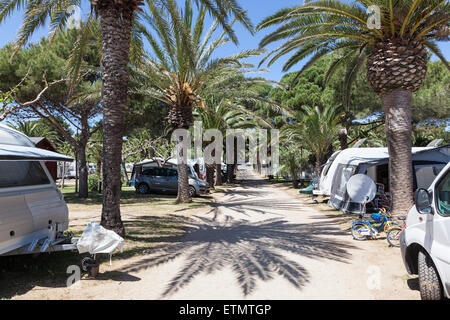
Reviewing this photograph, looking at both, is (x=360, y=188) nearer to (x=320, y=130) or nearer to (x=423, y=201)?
(x=423, y=201)

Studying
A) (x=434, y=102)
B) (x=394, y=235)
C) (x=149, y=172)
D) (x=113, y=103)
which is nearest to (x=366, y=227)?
(x=394, y=235)

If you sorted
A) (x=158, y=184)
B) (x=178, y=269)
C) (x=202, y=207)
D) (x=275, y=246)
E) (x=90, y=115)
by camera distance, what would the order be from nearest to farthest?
(x=178, y=269) → (x=275, y=246) → (x=202, y=207) → (x=90, y=115) → (x=158, y=184)

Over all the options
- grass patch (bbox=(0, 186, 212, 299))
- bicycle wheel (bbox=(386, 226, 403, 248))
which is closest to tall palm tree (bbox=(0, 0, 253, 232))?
grass patch (bbox=(0, 186, 212, 299))

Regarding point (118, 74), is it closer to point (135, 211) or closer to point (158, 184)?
point (135, 211)

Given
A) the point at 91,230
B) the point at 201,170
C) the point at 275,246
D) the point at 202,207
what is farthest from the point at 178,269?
the point at 201,170

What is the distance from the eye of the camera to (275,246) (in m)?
6.57

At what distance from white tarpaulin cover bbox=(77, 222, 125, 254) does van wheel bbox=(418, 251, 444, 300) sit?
3953mm

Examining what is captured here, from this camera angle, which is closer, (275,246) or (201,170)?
(275,246)

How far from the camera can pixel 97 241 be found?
4496mm

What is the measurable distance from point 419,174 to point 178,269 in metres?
9.59

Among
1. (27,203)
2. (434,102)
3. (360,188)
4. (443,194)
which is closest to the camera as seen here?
(443,194)

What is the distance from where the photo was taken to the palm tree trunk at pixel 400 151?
7887mm

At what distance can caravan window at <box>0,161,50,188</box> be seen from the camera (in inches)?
187

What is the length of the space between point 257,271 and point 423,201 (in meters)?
2.56
